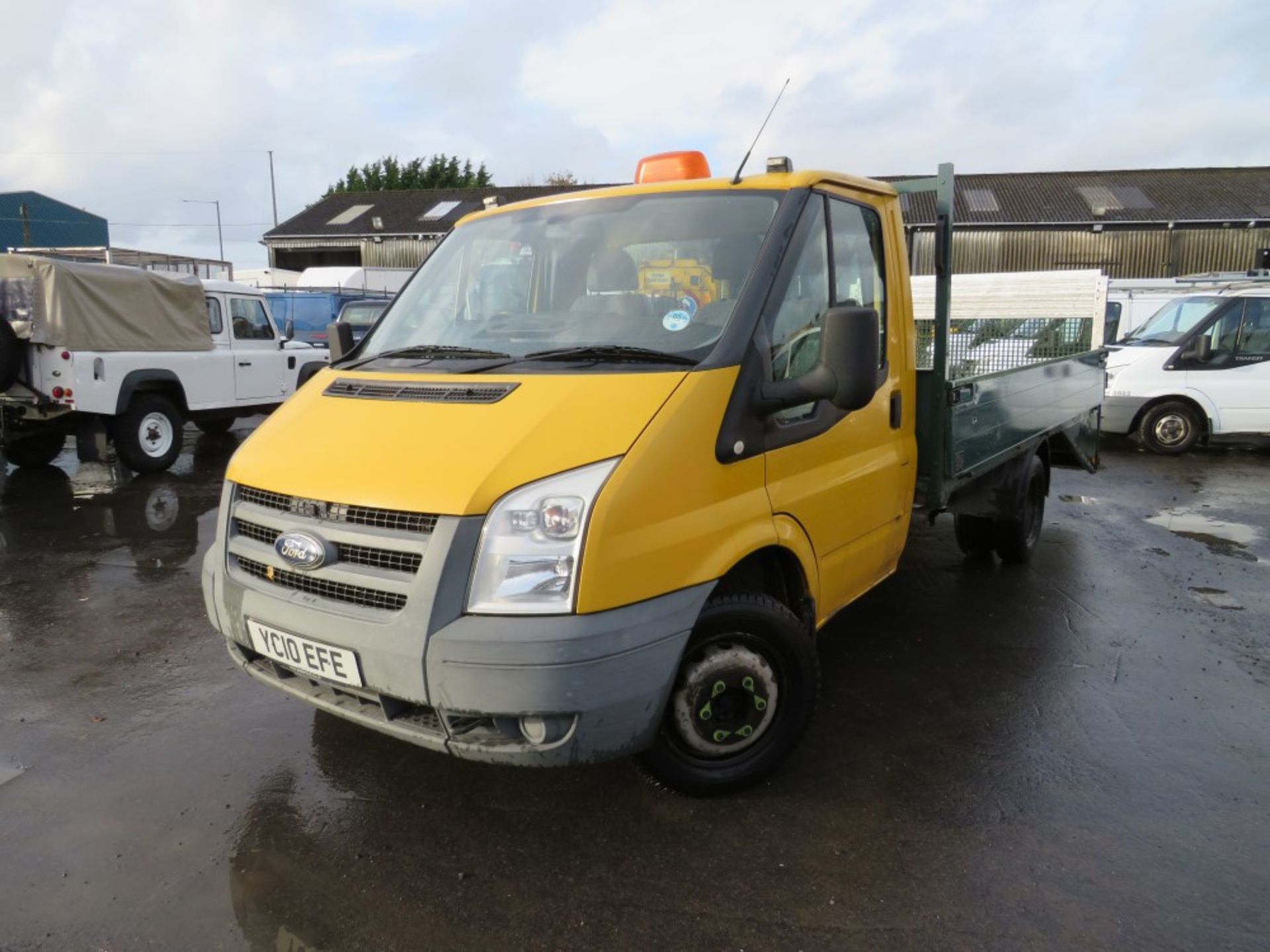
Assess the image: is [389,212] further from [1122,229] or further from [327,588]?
[327,588]

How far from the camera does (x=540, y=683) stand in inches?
94.7

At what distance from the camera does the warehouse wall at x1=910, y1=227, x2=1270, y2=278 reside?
94.1ft

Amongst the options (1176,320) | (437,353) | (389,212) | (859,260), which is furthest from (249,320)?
(389,212)

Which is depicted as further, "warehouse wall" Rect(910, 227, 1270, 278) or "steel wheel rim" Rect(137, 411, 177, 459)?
"warehouse wall" Rect(910, 227, 1270, 278)

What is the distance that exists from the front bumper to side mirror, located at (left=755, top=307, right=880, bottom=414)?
0.72 m

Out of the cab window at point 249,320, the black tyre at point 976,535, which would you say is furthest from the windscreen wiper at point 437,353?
the cab window at point 249,320

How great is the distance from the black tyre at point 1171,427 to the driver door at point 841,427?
8.53 meters

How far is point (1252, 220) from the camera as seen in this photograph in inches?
1106

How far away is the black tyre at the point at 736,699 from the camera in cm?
286

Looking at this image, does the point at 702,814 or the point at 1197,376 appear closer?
the point at 702,814

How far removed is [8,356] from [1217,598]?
10.7 m

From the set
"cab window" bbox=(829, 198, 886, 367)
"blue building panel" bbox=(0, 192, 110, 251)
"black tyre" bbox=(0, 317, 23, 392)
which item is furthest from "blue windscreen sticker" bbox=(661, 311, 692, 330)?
"blue building panel" bbox=(0, 192, 110, 251)

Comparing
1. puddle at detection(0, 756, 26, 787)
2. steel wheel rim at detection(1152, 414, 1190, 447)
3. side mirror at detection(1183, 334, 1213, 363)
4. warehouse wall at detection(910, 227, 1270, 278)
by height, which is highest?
warehouse wall at detection(910, 227, 1270, 278)

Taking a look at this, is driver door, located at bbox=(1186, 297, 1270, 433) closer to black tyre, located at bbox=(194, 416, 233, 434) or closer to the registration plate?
the registration plate
